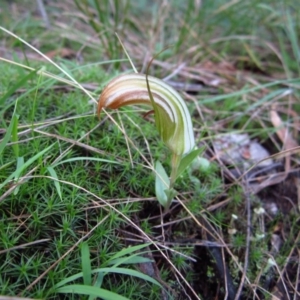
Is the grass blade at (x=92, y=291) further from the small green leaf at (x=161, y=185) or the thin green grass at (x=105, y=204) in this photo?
the small green leaf at (x=161, y=185)

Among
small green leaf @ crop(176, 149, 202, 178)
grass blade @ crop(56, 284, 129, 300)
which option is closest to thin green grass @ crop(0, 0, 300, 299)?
grass blade @ crop(56, 284, 129, 300)

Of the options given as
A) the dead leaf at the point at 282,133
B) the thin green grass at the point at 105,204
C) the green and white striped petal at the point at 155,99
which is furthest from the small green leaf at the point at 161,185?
the dead leaf at the point at 282,133

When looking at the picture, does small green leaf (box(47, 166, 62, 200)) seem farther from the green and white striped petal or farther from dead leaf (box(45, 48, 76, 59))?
dead leaf (box(45, 48, 76, 59))

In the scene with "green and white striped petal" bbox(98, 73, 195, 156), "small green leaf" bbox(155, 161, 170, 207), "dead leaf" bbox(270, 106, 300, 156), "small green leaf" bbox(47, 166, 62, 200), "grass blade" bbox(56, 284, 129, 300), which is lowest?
"dead leaf" bbox(270, 106, 300, 156)

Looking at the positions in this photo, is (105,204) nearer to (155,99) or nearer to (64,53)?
(155,99)

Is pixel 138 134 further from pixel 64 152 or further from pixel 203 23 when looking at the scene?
pixel 203 23

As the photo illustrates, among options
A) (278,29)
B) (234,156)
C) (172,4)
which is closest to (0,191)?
(234,156)
